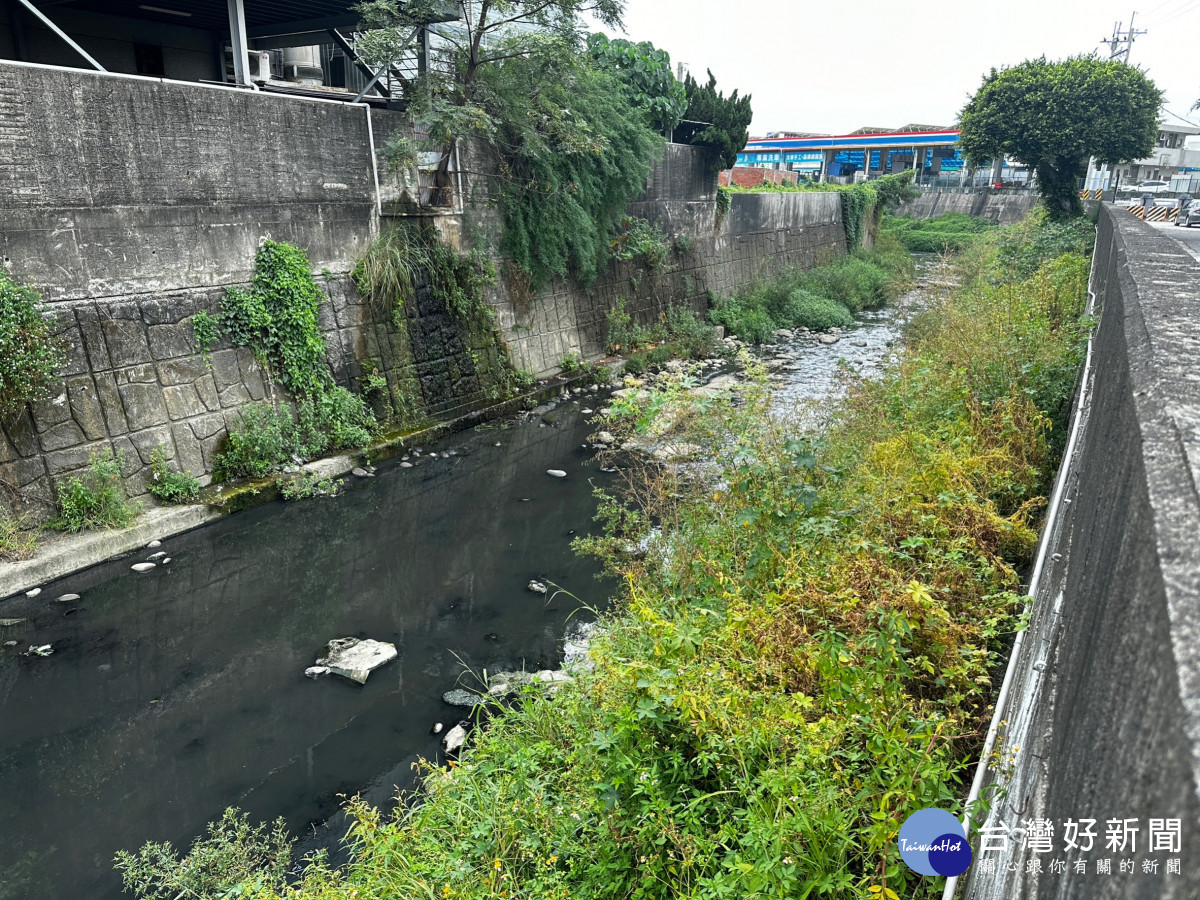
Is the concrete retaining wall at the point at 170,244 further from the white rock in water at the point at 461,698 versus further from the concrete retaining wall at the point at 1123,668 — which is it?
the concrete retaining wall at the point at 1123,668

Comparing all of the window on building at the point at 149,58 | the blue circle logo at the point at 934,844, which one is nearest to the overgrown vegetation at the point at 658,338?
the window on building at the point at 149,58

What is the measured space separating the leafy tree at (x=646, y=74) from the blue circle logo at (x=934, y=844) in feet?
38.9

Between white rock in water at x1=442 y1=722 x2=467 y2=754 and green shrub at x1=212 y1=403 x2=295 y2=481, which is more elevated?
green shrub at x1=212 y1=403 x2=295 y2=481

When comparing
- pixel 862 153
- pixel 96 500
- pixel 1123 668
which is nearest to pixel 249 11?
pixel 96 500

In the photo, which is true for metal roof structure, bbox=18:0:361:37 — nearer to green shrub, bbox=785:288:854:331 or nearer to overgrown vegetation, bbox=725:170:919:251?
green shrub, bbox=785:288:854:331

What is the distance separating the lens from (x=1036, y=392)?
461 centimetres

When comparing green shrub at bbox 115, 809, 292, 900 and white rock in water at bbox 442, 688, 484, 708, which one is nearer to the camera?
green shrub at bbox 115, 809, 292, 900

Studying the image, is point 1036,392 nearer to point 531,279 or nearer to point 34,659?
point 34,659

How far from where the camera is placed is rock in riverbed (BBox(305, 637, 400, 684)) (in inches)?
181

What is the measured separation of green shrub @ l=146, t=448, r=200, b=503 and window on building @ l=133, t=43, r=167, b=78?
699cm

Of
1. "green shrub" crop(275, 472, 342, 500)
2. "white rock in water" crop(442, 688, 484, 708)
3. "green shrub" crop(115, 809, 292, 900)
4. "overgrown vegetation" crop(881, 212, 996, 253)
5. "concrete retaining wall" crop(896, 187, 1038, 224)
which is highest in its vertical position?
"concrete retaining wall" crop(896, 187, 1038, 224)

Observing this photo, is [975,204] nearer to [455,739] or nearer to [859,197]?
[859,197]

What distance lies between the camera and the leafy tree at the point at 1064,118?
14.6 meters

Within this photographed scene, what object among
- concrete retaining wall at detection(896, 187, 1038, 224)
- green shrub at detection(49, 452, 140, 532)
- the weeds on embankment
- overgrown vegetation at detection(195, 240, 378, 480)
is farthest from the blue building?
the weeds on embankment
